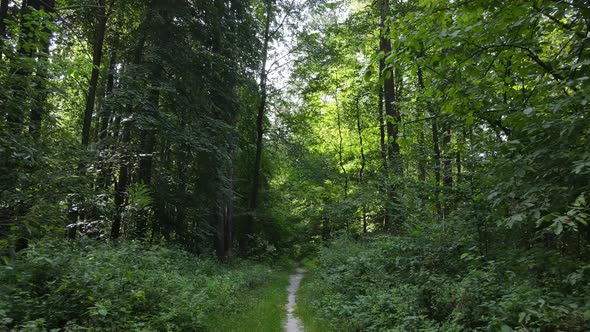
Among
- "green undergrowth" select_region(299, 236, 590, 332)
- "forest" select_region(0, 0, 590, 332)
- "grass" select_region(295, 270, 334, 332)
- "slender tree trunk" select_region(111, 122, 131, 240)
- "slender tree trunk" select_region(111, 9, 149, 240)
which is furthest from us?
"slender tree trunk" select_region(111, 9, 149, 240)

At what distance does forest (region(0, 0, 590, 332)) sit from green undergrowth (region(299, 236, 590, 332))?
1.7 inches

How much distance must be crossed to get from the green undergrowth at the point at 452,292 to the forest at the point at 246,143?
0.14ft

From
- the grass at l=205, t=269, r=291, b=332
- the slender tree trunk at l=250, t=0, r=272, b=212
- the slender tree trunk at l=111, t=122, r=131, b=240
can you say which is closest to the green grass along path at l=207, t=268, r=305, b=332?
the grass at l=205, t=269, r=291, b=332

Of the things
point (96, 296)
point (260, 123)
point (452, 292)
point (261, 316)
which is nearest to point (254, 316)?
point (261, 316)

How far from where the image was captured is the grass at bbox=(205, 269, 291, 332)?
8055mm

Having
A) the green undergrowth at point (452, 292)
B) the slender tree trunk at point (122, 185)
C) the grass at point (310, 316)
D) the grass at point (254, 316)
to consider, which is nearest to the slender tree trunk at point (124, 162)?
the slender tree trunk at point (122, 185)

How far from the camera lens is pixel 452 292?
6.26 meters

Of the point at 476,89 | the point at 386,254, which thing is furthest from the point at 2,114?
the point at 386,254

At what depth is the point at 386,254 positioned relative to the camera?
10.8 metres

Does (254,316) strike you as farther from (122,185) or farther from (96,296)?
(122,185)

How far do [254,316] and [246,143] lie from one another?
43.1 feet

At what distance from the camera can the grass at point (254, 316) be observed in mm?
8055

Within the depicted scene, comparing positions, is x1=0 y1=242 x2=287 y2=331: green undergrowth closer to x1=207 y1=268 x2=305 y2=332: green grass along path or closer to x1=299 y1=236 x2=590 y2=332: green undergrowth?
x1=207 y1=268 x2=305 y2=332: green grass along path

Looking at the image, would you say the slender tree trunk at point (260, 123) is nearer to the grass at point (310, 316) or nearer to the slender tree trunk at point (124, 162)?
the slender tree trunk at point (124, 162)
